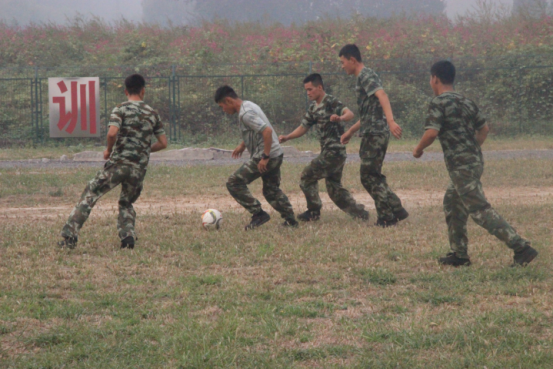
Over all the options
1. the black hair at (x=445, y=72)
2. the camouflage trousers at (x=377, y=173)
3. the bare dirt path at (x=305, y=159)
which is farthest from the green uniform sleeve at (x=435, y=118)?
the bare dirt path at (x=305, y=159)

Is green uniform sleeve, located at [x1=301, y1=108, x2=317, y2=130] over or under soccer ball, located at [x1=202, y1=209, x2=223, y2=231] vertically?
over

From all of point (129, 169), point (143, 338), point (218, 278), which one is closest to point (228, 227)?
point (129, 169)

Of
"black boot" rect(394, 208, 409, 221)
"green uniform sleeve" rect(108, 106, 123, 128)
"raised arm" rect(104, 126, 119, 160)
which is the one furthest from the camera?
"black boot" rect(394, 208, 409, 221)

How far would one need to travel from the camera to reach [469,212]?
6.14m

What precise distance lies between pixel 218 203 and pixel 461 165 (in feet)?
17.0

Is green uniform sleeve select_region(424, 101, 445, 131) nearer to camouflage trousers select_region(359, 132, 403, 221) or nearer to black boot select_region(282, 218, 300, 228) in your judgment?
camouflage trousers select_region(359, 132, 403, 221)

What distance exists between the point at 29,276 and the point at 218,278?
5.53 ft

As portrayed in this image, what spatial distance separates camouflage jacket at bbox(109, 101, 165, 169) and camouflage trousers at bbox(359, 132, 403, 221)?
101 inches

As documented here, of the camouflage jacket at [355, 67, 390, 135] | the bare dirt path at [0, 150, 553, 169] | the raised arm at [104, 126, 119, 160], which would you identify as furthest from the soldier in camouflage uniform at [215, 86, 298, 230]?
the bare dirt path at [0, 150, 553, 169]

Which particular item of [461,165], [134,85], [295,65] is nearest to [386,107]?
[461,165]

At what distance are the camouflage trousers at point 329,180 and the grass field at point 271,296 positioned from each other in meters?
0.24

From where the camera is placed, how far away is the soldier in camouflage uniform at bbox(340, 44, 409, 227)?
8.05m

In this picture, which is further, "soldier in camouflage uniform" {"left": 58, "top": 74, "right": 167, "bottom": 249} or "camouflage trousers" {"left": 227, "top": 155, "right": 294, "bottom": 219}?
"camouflage trousers" {"left": 227, "top": 155, "right": 294, "bottom": 219}

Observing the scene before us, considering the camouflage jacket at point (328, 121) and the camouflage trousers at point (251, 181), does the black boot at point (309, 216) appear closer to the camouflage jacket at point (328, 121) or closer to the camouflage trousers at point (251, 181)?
the camouflage trousers at point (251, 181)
